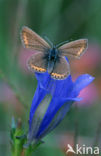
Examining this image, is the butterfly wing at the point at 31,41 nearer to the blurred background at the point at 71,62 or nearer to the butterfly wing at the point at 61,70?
the butterfly wing at the point at 61,70

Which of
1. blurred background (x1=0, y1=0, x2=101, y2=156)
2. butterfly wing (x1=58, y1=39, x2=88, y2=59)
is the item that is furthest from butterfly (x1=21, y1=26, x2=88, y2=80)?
blurred background (x1=0, y1=0, x2=101, y2=156)

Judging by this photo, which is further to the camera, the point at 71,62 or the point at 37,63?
the point at 71,62

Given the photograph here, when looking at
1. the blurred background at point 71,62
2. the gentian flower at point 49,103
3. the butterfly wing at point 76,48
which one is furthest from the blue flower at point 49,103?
the blurred background at point 71,62

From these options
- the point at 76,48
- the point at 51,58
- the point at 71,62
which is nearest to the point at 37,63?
the point at 51,58

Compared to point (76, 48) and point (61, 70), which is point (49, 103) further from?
point (76, 48)

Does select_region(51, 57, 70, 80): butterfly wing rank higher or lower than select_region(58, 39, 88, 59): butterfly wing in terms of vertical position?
lower

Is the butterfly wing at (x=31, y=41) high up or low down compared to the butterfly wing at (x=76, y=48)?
up

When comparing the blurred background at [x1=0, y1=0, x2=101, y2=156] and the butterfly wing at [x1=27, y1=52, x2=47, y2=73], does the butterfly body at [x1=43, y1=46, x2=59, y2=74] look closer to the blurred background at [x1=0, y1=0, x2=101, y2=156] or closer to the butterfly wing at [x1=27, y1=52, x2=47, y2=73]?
the butterfly wing at [x1=27, y1=52, x2=47, y2=73]
